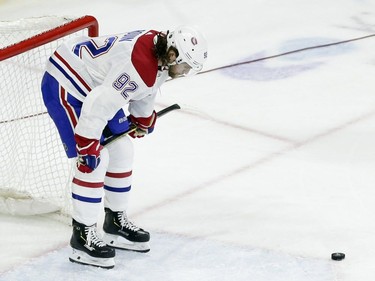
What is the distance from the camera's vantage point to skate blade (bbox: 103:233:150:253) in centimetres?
296

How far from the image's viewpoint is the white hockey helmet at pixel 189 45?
267 cm

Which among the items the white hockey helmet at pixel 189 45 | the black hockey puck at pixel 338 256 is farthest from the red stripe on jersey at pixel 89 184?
the black hockey puck at pixel 338 256

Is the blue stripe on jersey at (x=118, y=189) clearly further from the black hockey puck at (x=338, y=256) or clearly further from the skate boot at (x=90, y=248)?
the black hockey puck at (x=338, y=256)

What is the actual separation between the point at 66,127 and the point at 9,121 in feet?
2.41

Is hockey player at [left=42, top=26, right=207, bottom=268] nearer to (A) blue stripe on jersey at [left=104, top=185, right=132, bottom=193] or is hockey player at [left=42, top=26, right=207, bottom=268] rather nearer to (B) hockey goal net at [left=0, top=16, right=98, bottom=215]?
(A) blue stripe on jersey at [left=104, top=185, right=132, bottom=193]

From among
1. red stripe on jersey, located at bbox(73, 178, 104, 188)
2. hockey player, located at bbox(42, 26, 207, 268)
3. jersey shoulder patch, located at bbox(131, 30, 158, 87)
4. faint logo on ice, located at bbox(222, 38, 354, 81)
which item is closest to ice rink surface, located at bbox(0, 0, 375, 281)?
faint logo on ice, located at bbox(222, 38, 354, 81)

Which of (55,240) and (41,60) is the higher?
(41,60)

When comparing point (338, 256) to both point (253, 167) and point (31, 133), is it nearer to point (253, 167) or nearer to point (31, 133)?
point (253, 167)

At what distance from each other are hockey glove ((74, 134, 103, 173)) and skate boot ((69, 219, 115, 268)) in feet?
0.74

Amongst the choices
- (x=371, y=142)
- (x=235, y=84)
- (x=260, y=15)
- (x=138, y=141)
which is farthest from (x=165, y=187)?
(x=260, y=15)

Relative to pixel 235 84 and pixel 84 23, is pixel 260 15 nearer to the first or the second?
pixel 235 84

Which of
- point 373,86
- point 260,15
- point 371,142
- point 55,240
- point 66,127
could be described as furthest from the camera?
point 260,15

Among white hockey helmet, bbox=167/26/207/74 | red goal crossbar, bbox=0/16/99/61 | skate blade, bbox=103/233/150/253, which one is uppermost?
white hockey helmet, bbox=167/26/207/74

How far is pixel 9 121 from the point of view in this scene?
3479mm
